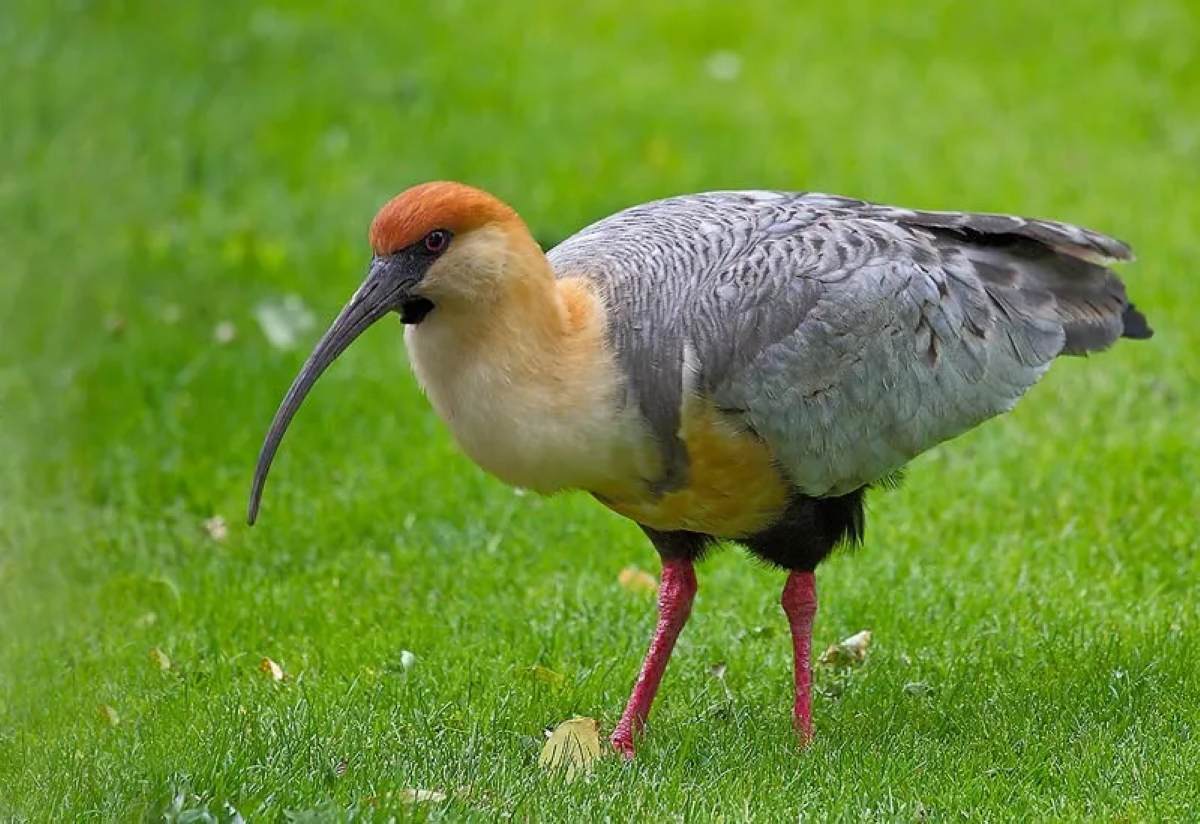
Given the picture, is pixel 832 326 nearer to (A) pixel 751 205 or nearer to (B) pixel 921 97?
(A) pixel 751 205

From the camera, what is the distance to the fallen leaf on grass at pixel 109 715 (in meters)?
5.40

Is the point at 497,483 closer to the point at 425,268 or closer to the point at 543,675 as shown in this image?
the point at 543,675

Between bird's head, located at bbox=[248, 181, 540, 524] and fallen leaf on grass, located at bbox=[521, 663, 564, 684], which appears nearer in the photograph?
bird's head, located at bbox=[248, 181, 540, 524]

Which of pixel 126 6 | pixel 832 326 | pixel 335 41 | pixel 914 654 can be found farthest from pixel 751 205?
pixel 126 6

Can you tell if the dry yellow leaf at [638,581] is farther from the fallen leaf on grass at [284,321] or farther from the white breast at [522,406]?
the fallen leaf on grass at [284,321]

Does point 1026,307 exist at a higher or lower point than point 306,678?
higher

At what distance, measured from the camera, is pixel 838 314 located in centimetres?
530

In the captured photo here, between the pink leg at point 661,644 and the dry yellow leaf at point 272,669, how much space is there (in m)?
1.12

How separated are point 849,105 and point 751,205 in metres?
6.47

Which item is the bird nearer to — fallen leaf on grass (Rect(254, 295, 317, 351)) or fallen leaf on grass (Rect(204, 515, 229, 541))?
fallen leaf on grass (Rect(204, 515, 229, 541))

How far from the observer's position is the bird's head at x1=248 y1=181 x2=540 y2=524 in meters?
4.80

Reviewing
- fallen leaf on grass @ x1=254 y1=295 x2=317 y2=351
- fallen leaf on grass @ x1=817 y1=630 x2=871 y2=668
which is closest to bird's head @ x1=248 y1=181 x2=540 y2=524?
fallen leaf on grass @ x1=817 y1=630 x2=871 y2=668

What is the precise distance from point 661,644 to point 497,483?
2012mm

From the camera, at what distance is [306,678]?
19.5 ft
